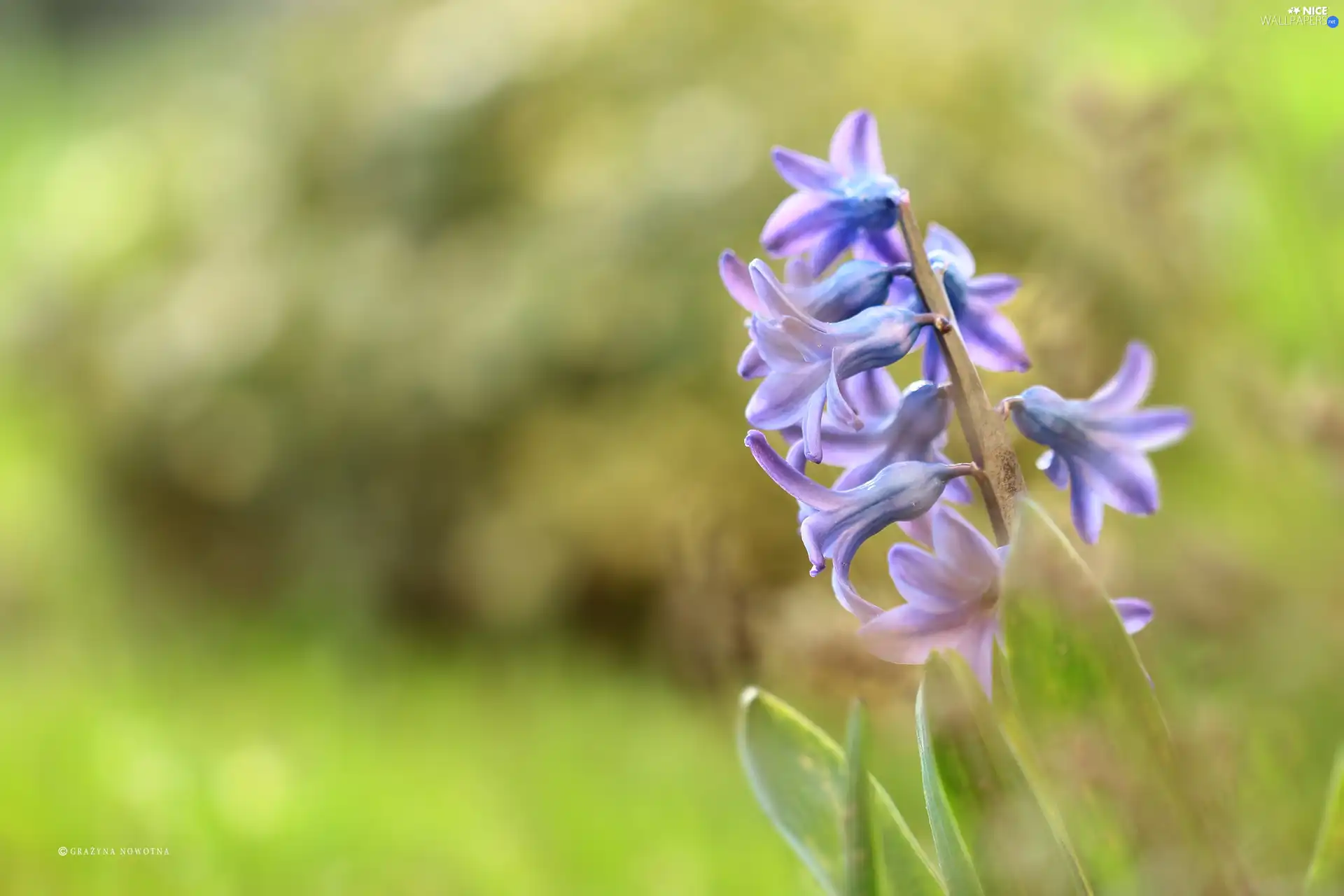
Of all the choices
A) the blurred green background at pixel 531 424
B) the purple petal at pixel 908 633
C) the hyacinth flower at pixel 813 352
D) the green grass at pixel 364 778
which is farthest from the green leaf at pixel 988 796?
the green grass at pixel 364 778

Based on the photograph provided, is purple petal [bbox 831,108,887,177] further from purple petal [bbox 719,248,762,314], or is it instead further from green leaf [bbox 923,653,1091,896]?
green leaf [bbox 923,653,1091,896]

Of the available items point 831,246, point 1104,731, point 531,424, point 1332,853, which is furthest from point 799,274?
point 531,424

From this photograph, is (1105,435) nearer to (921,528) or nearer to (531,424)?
(921,528)

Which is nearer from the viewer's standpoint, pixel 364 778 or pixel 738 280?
pixel 738 280

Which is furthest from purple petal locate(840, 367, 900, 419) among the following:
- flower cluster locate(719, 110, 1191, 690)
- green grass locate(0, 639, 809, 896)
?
green grass locate(0, 639, 809, 896)

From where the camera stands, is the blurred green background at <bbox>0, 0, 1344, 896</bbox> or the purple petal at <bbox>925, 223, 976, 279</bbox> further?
the blurred green background at <bbox>0, 0, 1344, 896</bbox>

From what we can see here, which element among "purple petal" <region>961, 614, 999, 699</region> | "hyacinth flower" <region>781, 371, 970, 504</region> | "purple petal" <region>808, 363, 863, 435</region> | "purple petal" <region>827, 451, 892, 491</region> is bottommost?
"purple petal" <region>961, 614, 999, 699</region>

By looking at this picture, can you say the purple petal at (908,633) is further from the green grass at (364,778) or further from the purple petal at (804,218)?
the green grass at (364,778)
